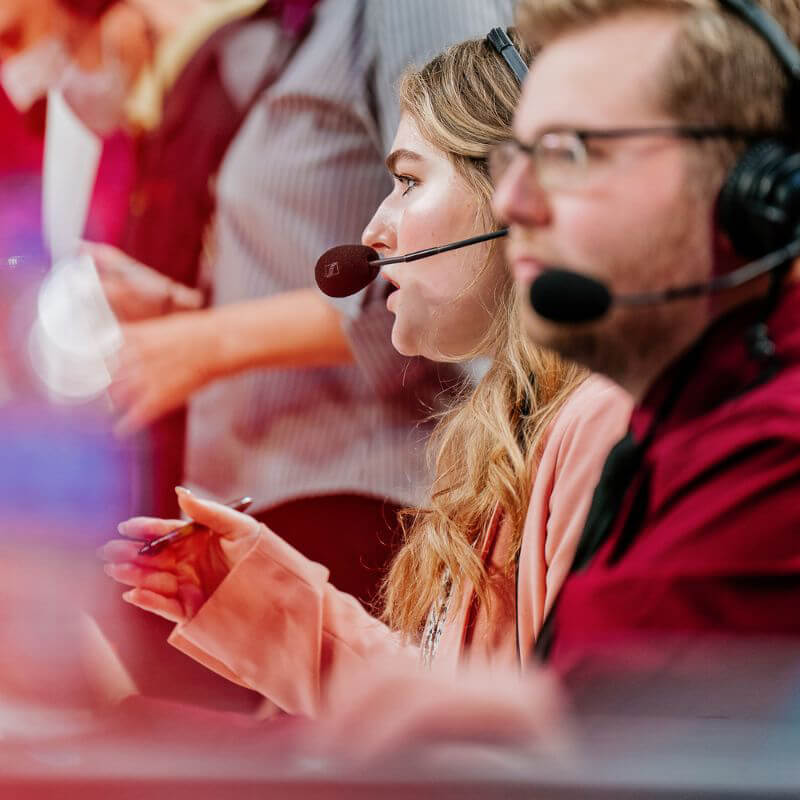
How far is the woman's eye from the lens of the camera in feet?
3.57

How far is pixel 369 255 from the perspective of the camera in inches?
41.0

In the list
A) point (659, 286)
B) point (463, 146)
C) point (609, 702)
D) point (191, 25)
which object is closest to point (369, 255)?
point (463, 146)

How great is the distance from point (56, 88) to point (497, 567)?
0.97m

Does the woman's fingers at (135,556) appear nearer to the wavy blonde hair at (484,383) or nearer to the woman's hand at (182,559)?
the woman's hand at (182,559)

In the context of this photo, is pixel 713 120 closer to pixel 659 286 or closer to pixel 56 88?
pixel 659 286

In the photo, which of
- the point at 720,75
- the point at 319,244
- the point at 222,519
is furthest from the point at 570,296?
the point at 319,244

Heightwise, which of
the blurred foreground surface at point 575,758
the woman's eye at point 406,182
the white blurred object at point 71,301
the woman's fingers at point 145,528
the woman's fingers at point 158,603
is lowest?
the blurred foreground surface at point 575,758

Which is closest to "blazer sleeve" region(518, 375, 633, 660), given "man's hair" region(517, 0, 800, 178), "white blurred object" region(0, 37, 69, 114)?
"man's hair" region(517, 0, 800, 178)

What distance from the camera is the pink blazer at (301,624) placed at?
954 mm

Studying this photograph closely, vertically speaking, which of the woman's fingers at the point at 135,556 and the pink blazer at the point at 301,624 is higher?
the woman's fingers at the point at 135,556

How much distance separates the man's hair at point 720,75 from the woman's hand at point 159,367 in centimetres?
92

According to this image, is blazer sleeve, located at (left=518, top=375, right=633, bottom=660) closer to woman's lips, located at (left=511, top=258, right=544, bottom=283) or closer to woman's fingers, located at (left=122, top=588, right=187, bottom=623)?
woman's lips, located at (left=511, top=258, right=544, bottom=283)

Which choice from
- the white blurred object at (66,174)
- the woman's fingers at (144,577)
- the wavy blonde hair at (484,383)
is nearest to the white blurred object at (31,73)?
the white blurred object at (66,174)

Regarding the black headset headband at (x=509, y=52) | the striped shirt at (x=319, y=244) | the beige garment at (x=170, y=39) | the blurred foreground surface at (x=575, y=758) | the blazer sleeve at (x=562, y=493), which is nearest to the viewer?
the blurred foreground surface at (x=575, y=758)
